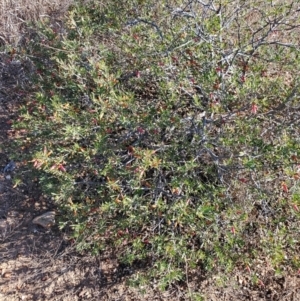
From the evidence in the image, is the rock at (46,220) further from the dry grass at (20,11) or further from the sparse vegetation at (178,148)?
the dry grass at (20,11)

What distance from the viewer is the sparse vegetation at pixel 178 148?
240 centimetres

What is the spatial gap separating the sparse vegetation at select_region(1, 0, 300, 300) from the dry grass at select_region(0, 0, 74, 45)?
59.8 inches

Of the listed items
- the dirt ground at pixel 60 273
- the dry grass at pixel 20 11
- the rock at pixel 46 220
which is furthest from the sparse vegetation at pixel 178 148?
the dry grass at pixel 20 11

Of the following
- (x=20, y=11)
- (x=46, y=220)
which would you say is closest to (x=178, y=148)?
(x=46, y=220)

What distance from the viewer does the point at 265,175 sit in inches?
94.6

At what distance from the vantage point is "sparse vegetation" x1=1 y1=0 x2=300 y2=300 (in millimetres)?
2404

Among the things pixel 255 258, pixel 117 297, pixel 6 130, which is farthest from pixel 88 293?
pixel 6 130

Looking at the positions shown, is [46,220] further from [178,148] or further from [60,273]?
[178,148]

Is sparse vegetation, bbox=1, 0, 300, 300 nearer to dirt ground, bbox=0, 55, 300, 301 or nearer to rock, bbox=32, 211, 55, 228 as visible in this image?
dirt ground, bbox=0, 55, 300, 301

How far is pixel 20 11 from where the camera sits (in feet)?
13.8

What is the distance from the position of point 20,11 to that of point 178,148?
2692 millimetres

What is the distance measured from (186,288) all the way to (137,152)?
3.87 ft

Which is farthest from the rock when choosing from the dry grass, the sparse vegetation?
the dry grass

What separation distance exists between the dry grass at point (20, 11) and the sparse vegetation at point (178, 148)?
1.52 meters
